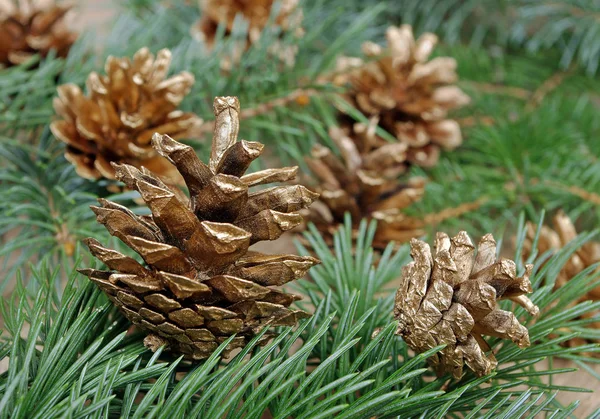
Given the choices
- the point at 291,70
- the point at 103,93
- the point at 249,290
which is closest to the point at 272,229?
the point at 249,290

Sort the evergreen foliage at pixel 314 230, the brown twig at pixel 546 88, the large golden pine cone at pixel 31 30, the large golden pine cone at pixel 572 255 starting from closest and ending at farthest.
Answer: the evergreen foliage at pixel 314 230 → the large golden pine cone at pixel 572 255 → the large golden pine cone at pixel 31 30 → the brown twig at pixel 546 88

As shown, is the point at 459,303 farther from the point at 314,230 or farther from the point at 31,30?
the point at 31,30

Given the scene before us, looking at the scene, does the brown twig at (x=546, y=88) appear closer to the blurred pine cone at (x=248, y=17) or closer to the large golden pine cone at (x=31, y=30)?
the blurred pine cone at (x=248, y=17)

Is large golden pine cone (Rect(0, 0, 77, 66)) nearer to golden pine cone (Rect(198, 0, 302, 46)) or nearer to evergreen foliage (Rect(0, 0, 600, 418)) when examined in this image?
evergreen foliage (Rect(0, 0, 600, 418))

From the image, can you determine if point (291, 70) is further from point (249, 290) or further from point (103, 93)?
point (249, 290)

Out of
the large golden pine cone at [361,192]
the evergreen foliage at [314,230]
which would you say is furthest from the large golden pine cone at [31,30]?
the large golden pine cone at [361,192]

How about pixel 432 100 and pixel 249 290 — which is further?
pixel 432 100

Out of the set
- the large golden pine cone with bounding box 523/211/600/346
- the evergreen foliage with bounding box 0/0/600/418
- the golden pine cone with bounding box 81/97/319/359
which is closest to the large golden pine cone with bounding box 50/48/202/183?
the evergreen foliage with bounding box 0/0/600/418

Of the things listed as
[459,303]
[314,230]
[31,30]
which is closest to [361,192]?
[314,230]
